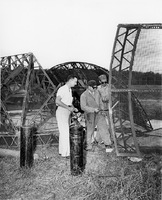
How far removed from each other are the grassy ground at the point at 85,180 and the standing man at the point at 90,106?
Result: 1121 mm

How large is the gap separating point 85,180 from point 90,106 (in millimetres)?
3018

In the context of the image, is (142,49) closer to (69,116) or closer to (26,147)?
(69,116)

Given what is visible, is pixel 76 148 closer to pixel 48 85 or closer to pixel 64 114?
pixel 64 114

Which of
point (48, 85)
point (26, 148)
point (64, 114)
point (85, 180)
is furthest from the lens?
point (48, 85)

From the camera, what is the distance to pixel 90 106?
7.32 meters

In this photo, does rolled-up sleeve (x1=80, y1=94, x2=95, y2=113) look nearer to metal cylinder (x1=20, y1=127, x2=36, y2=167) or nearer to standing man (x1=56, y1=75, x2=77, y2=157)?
standing man (x1=56, y1=75, x2=77, y2=157)

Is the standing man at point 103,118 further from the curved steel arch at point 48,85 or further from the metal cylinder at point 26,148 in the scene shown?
the metal cylinder at point 26,148

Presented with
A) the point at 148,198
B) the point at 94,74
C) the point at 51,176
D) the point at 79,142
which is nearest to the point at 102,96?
the point at 79,142

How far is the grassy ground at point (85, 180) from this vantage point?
4102mm

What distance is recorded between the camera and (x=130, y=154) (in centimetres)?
592

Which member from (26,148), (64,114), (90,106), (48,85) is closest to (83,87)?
(48,85)

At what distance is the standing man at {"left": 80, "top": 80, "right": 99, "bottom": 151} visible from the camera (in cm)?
706

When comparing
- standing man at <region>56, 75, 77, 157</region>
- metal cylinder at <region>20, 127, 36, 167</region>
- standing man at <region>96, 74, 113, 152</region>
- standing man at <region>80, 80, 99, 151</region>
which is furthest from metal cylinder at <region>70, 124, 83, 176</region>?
standing man at <region>96, 74, 113, 152</region>

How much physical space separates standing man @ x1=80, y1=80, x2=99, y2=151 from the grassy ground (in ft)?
3.68
